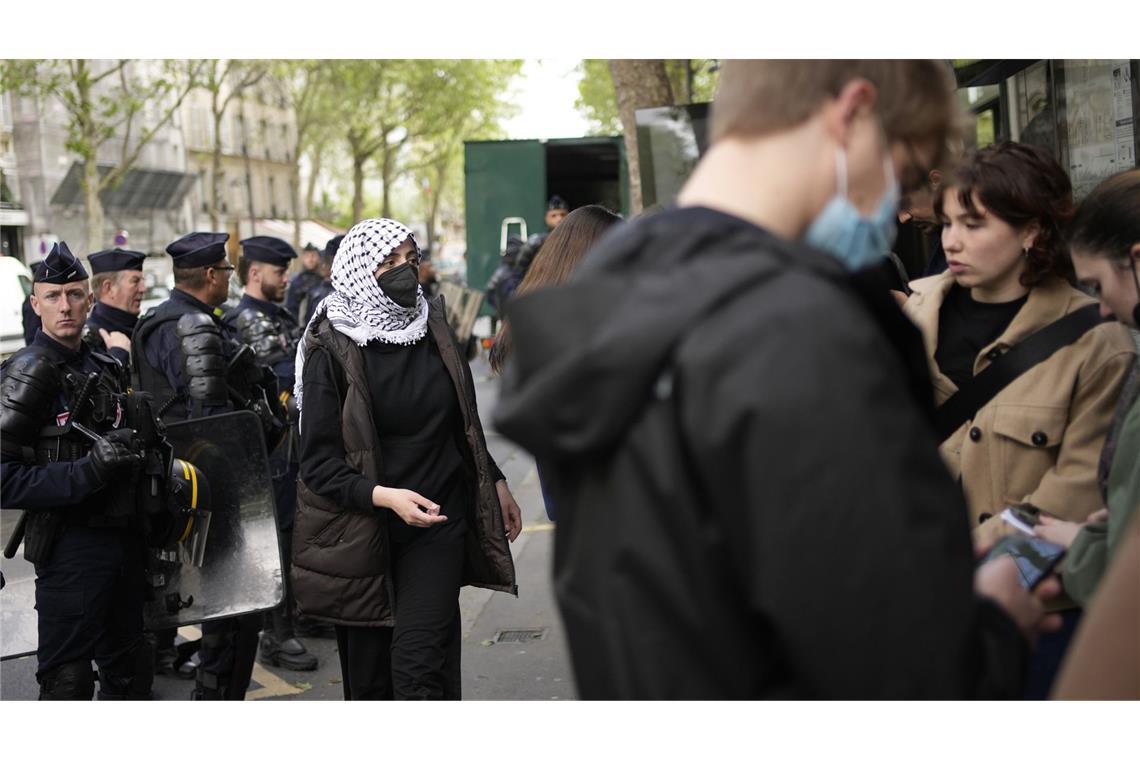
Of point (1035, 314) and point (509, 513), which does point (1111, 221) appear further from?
point (509, 513)

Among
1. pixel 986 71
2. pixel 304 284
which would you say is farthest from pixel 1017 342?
pixel 304 284

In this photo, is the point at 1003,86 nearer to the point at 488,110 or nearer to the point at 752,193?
the point at 752,193

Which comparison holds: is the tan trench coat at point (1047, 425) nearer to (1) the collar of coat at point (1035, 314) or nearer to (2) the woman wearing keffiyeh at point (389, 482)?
(1) the collar of coat at point (1035, 314)

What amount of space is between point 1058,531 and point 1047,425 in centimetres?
43

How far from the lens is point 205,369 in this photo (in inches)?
211

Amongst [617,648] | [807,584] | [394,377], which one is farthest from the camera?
[394,377]

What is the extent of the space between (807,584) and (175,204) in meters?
54.5

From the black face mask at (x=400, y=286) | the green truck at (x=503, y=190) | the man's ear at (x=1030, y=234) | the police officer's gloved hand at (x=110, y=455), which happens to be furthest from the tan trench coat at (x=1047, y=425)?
the green truck at (x=503, y=190)

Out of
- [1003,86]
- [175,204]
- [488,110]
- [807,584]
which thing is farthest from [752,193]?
[175,204]

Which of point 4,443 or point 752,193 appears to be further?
point 4,443

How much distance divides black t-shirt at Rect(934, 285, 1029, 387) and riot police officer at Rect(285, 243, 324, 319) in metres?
11.1

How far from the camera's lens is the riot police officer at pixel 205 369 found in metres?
4.97

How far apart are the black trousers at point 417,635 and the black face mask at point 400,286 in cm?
78

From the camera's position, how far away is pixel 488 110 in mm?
46406
